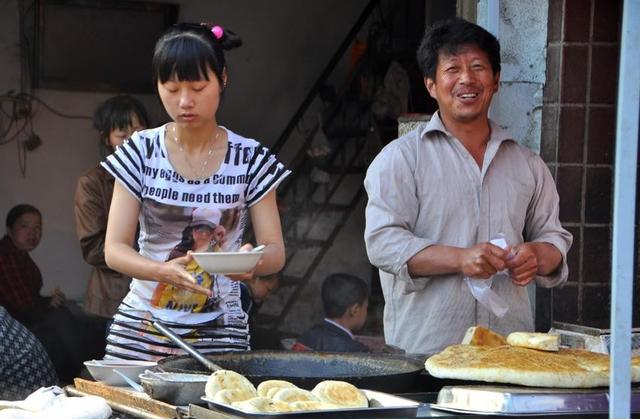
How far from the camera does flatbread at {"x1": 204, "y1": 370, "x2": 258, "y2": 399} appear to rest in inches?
99.4

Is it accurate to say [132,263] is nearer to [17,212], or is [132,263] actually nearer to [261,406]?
[261,406]

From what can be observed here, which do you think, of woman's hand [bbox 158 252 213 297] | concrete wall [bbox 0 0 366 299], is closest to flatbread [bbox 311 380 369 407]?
woman's hand [bbox 158 252 213 297]

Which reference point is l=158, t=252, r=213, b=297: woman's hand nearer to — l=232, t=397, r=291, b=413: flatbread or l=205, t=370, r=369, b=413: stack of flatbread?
l=205, t=370, r=369, b=413: stack of flatbread

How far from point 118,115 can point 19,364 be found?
2322mm

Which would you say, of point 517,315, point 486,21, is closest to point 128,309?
point 517,315

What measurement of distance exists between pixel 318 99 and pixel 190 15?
1315 millimetres

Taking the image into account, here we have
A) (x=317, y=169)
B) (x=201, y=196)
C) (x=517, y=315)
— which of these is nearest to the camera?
(x=201, y=196)

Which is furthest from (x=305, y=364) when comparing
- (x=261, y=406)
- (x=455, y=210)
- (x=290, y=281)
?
(x=290, y=281)

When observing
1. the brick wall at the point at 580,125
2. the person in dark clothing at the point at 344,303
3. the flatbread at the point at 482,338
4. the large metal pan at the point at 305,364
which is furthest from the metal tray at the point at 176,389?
the person in dark clothing at the point at 344,303

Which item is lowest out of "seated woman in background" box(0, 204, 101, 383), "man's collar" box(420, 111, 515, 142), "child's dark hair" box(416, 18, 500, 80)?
"seated woman in background" box(0, 204, 101, 383)

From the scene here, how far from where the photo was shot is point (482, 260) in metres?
3.56

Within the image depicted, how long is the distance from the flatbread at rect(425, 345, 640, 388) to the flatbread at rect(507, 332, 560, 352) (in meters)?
0.03

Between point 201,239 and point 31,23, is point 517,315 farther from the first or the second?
point 31,23

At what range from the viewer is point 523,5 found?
5.33m
